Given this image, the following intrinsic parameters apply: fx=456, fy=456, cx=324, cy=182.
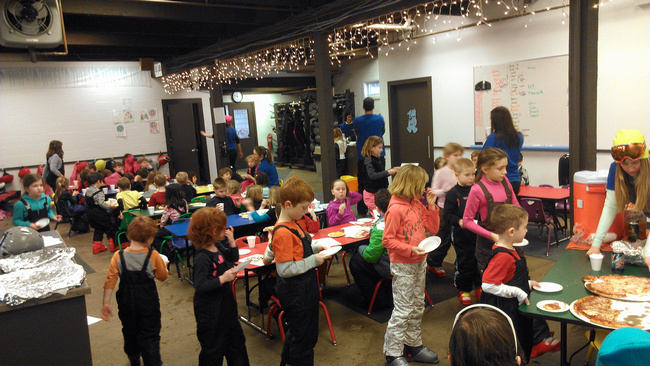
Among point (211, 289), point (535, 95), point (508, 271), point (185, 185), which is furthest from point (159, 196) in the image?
point (535, 95)

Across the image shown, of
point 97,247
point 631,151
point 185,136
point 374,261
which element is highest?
point 185,136

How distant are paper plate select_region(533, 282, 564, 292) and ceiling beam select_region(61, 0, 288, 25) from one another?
5.77 meters

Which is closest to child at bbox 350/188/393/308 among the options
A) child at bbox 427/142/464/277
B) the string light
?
child at bbox 427/142/464/277

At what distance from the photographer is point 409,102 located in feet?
30.8

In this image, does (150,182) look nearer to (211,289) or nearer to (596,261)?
(211,289)

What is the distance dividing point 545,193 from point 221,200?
13.5ft

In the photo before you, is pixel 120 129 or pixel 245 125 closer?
pixel 120 129

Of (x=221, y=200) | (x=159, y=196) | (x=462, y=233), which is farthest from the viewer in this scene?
(x=159, y=196)

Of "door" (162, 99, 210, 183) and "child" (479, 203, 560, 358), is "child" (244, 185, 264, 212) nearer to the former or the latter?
"child" (479, 203, 560, 358)

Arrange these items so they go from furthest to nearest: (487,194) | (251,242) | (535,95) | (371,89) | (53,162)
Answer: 1. (371,89)
2. (53,162)
3. (535,95)
4. (251,242)
5. (487,194)

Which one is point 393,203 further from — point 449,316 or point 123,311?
point 123,311

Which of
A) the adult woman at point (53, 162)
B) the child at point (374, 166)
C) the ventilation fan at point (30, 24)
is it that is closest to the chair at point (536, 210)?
the child at point (374, 166)

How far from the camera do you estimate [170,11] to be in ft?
23.5

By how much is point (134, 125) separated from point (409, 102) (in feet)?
24.6
